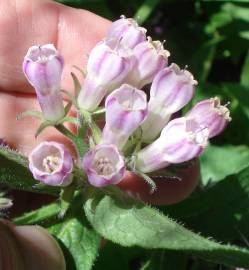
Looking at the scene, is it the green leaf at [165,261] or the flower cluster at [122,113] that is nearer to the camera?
the flower cluster at [122,113]

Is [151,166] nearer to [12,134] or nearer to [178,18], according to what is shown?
[12,134]

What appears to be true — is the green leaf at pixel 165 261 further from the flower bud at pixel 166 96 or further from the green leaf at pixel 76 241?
the flower bud at pixel 166 96

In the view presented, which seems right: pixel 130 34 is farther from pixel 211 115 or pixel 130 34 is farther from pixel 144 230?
pixel 144 230

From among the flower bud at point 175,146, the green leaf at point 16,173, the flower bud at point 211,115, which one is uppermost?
the flower bud at point 211,115

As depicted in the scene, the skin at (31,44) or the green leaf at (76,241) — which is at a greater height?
the skin at (31,44)

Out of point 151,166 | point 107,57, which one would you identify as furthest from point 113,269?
point 107,57

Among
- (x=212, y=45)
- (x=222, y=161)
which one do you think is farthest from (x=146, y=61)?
(x=212, y=45)

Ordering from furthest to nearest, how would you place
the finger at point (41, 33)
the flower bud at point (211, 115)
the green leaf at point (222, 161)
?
1. the green leaf at point (222, 161)
2. the finger at point (41, 33)
3. the flower bud at point (211, 115)

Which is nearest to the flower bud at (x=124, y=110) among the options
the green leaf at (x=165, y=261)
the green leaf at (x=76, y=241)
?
the green leaf at (x=76, y=241)
